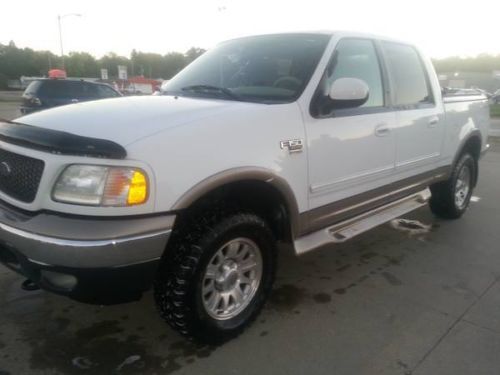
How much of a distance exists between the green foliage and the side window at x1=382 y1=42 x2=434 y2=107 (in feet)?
214

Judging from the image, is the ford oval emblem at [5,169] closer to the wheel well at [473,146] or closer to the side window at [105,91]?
the wheel well at [473,146]

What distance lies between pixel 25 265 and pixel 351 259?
2.79 metres

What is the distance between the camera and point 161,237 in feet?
7.47

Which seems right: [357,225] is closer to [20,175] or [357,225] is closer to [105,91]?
[20,175]

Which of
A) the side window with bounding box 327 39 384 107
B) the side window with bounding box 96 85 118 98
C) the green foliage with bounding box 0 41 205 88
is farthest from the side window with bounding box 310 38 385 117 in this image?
the green foliage with bounding box 0 41 205 88

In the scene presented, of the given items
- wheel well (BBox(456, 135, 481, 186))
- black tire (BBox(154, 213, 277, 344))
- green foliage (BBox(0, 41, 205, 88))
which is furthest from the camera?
green foliage (BBox(0, 41, 205, 88))

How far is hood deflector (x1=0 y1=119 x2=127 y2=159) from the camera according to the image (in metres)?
2.17

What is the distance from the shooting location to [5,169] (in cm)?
255

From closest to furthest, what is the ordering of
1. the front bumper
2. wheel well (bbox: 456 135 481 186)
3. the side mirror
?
1. the front bumper
2. the side mirror
3. wheel well (bbox: 456 135 481 186)

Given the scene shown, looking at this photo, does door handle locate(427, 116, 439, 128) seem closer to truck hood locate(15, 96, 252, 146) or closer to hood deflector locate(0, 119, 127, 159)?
truck hood locate(15, 96, 252, 146)

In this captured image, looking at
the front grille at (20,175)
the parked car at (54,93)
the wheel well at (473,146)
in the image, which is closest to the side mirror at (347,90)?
the front grille at (20,175)

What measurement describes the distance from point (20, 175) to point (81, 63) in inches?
3989

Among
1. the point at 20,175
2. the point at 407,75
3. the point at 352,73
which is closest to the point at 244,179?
the point at 20,175

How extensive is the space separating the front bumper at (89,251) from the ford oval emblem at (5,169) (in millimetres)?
302
